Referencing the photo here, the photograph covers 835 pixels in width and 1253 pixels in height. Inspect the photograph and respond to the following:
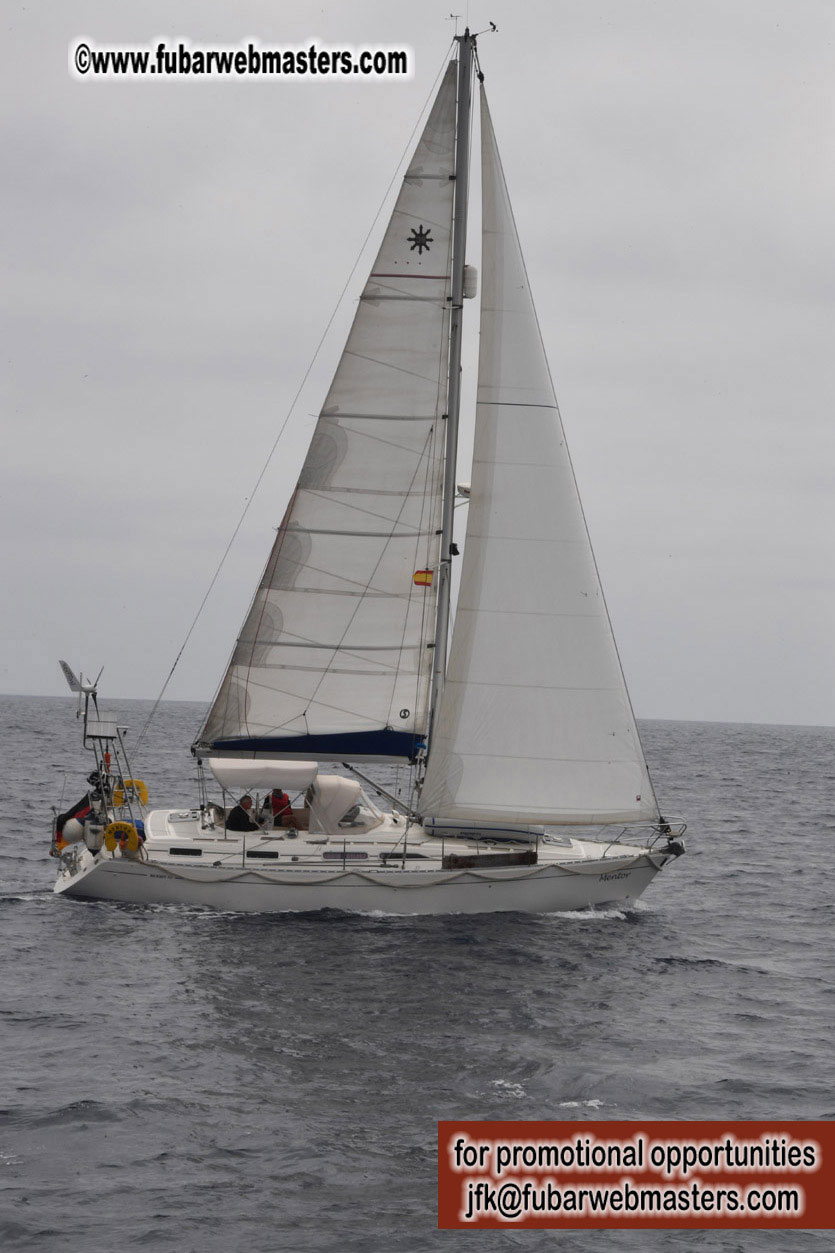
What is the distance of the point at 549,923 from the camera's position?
22656 mm

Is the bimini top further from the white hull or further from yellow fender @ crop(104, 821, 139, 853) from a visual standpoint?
yellow fender @ crop(104, 821, 139, 853)

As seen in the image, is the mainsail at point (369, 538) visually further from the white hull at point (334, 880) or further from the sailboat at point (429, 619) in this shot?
the white hull at point (334, 880)

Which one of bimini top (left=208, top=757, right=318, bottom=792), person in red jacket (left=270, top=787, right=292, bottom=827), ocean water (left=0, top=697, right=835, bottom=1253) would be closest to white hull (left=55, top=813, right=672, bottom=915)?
ocean water (left=0, top=697, right=835, bottom=1253)

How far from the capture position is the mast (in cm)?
2358

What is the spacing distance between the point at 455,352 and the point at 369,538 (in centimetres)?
373

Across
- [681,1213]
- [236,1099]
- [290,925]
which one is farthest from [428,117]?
[681,1213]

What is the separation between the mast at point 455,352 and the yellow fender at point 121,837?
18.3 feet

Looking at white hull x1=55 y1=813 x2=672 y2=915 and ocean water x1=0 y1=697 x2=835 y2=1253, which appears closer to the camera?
ocean water x1=0 y1=697 x2=835 y2=1253

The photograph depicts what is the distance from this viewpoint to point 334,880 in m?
22.0

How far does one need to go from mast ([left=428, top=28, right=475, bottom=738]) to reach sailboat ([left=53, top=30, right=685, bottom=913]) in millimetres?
40

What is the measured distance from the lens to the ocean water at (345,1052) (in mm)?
11852

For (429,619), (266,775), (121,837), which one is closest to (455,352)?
(429,619)

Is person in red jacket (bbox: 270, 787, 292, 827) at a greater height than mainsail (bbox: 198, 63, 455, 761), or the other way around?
mainsail (bbox: 198, 63, 455, 761)

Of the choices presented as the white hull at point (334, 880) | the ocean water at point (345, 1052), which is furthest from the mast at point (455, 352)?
the ocean water at point (345, 1052)
